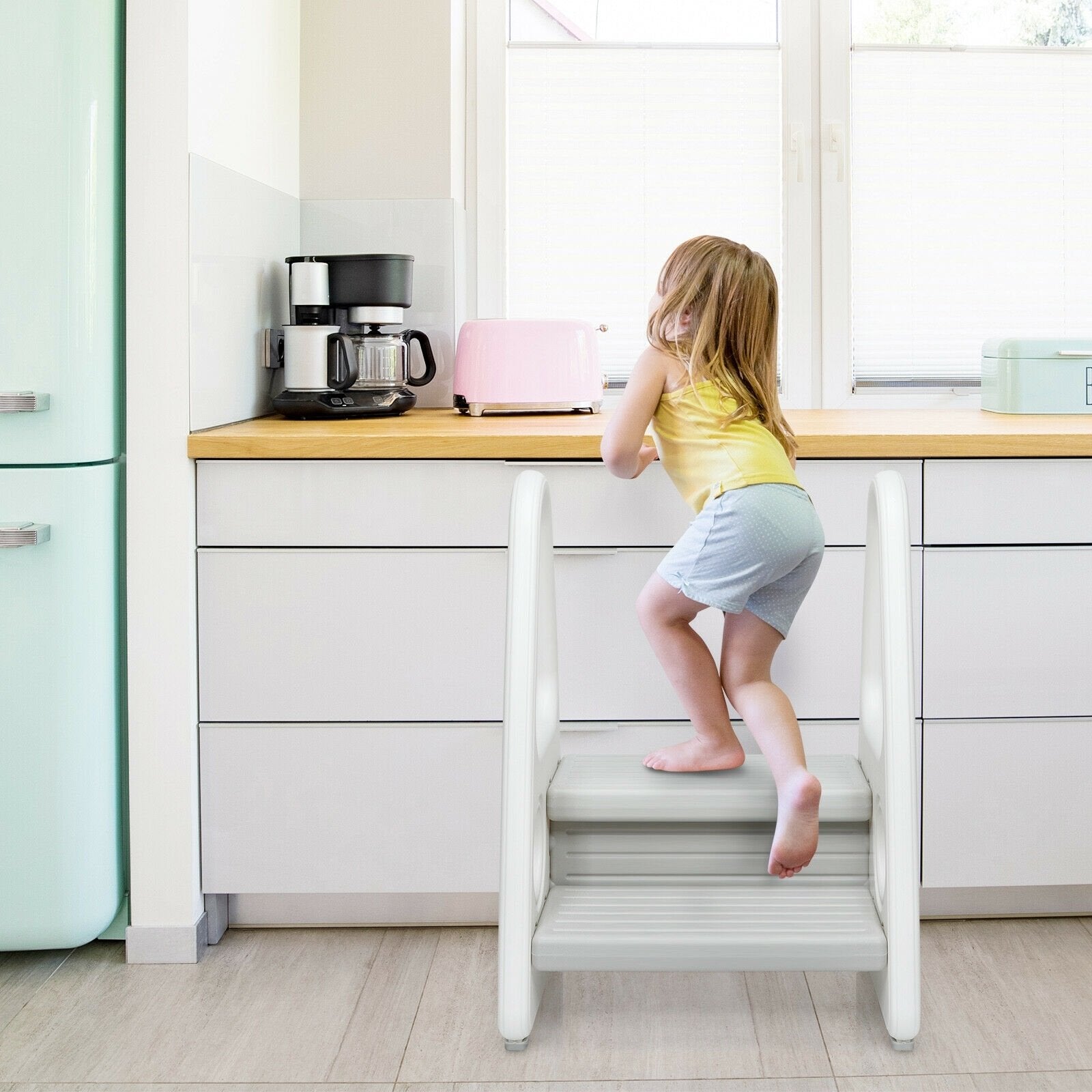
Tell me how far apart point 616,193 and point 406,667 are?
1.27 metres

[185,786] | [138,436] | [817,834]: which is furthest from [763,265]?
[185,786]

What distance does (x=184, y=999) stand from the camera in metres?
1.73

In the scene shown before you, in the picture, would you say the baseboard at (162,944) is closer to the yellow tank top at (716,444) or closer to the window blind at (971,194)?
the yellow tank top at (716,444)

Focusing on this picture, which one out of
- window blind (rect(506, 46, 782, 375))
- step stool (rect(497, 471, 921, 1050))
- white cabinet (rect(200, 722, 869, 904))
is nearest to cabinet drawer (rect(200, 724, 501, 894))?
white cabinet (rect(200, 722, 869, 904))

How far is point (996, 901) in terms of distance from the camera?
1.99 metres

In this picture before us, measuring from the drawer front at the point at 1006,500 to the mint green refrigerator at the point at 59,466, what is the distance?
123 centimetres

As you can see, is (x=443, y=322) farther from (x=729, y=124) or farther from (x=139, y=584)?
(x=139, y=584)

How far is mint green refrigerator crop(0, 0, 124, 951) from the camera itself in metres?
1.67

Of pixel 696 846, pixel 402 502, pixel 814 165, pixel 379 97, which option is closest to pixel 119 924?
pixel 402 502

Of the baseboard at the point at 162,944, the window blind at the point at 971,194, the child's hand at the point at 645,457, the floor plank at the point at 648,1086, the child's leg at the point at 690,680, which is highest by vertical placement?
the window blind at the point at 971,194

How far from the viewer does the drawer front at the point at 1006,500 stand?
1.84m

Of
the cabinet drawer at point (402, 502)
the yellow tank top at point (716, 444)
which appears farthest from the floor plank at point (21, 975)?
the yellow tank top at point (716, 444)

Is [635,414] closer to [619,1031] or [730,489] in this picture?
[730,489]

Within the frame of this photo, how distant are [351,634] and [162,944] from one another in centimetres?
55
